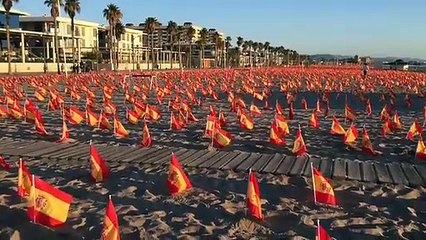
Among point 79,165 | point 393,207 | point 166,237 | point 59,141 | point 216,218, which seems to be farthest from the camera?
point 59,141

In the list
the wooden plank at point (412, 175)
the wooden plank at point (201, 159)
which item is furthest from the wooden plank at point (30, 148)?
the wooden plank at point (412, 175)

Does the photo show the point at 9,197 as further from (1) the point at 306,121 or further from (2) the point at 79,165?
(1) the point at 306,121

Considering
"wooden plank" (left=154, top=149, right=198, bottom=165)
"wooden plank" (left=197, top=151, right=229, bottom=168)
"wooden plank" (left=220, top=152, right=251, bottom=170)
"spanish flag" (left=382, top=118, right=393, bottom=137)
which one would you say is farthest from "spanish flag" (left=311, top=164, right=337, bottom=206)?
"spanish flag" (left=382, top=118, right=393, bottom=137)

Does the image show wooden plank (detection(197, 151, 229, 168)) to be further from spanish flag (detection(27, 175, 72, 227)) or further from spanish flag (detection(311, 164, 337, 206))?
spanish flag (detection(27, 175, 72, 227))

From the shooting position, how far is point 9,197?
23.4 ft

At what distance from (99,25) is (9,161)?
10243 cm

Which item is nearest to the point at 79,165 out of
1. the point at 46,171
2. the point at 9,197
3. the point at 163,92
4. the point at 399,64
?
the point at 46,171

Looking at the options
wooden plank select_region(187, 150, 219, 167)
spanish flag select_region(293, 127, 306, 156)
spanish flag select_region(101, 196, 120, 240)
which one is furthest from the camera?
spanish flag select_region(293, 127, 306, 156)

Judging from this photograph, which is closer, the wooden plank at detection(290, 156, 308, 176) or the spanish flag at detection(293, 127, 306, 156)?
the wooden plank at detection(290, 156, 308, 176)

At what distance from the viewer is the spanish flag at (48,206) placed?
573cm

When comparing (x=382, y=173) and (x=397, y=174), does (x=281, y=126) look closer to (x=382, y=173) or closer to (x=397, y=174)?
(x=382, y=173)

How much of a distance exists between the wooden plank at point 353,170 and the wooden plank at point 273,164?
122cm

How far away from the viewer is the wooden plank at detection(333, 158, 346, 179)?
814 centimetres

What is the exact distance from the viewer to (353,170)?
848 centimetres
